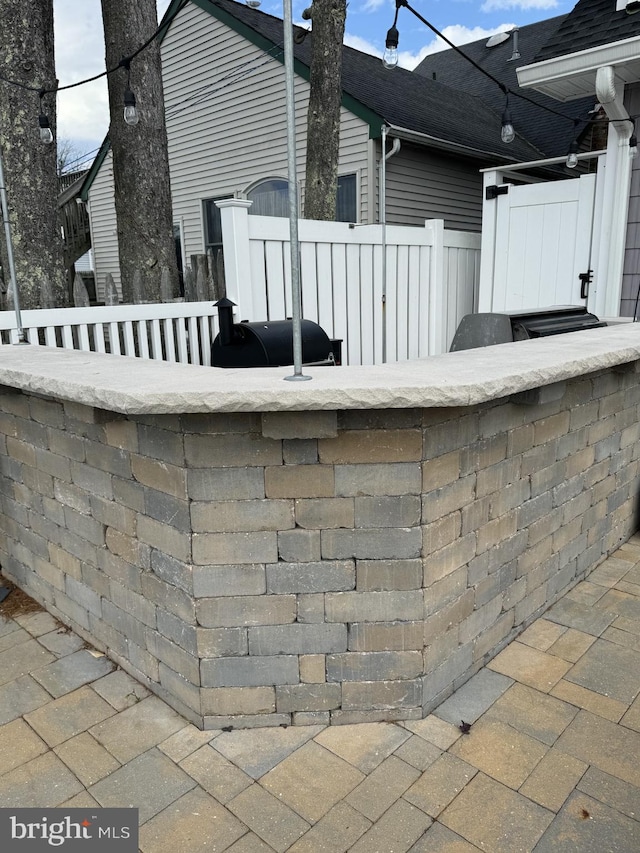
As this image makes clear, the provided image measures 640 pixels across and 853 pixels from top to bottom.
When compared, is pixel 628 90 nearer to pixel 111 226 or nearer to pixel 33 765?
pixel 33 765

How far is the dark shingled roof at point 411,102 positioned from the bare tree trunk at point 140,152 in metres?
2.88

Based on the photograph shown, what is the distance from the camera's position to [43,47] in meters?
4.95

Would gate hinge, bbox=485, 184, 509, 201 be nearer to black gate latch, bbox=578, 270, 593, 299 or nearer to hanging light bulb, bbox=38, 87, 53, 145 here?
black gate latch, bbox=578, 270, 593, 299

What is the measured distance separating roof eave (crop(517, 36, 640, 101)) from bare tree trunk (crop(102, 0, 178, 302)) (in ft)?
→ 10.6

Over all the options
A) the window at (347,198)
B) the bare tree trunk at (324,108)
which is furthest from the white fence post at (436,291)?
the window at (347,198)

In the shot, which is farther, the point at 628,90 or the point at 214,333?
the point at 628,90

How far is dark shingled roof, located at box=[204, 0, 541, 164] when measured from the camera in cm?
827

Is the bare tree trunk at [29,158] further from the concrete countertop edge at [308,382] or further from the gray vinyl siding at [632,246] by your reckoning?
the gray vinyl siding at [632,246]

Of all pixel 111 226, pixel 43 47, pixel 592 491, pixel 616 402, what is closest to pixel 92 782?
pixel 592 491

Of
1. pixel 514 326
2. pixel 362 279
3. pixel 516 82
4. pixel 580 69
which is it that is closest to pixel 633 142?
pixel 580 69

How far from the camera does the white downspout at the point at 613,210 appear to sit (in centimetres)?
482

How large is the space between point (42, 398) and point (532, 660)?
2320mm

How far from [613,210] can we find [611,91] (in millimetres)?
884

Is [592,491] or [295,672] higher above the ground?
[592,491]
